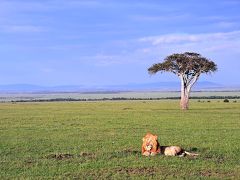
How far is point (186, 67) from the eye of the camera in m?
59.4

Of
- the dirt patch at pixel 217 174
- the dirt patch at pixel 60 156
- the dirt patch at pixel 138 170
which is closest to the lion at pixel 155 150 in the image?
the dirt patch at pixel 138 170

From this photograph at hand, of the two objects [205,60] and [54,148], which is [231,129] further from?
[205,60]

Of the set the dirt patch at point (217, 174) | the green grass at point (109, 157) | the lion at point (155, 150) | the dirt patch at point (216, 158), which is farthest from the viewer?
the lion at point (155, 150)

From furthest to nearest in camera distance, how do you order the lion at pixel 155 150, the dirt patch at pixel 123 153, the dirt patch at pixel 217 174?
1. the dirt patch at pixel 123 153
2. the lion at pixel 155 150
3. the dirt patch at pixel 217 174

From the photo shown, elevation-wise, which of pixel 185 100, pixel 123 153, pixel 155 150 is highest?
pixel 185 100

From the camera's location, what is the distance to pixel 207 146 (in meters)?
19.3

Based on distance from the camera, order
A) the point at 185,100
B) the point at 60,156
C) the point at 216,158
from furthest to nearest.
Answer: the point at 185,100 < the point at 60,156 < the point at 216,158

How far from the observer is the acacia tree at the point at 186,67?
59156 mm

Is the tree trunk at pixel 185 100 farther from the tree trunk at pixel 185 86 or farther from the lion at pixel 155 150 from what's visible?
the lion at pixel 155 150

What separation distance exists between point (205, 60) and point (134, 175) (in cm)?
4777

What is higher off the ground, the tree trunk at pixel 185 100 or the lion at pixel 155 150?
the tree trunk at pixel 185 100

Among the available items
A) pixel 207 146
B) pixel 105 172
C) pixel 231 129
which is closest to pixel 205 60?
pixel 231 129

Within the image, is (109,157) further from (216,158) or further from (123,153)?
(216,158)

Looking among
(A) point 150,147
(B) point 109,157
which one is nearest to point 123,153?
(B) point 109,157
